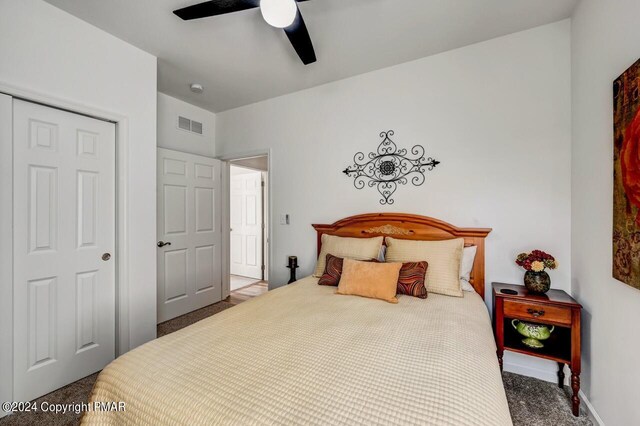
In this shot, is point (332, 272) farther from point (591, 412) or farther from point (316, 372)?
point (591, 412)

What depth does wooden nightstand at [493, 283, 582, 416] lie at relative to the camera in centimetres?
172

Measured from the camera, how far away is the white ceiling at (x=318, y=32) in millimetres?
1913

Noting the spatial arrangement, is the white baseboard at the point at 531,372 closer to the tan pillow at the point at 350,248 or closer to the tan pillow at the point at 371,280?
the tan pillow at the point at 371,280

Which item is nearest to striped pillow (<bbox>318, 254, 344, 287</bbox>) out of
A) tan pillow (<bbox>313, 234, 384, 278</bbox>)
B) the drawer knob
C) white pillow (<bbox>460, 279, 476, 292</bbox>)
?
tan pillow (<bbox>313, 234, 384, 278</bbox>)

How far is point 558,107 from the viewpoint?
6.77 feet

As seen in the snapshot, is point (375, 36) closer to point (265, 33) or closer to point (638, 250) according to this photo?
point (265, 33)

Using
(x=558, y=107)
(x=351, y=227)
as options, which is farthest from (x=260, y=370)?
(x=558, y=107)

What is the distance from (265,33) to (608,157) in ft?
7.88

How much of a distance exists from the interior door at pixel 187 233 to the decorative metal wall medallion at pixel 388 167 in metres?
1.94

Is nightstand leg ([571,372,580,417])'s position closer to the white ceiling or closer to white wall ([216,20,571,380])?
white wall ([216,20,571,380])

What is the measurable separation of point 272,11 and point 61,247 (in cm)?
217

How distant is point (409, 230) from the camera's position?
2531 mm

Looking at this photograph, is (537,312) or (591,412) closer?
(591,412)

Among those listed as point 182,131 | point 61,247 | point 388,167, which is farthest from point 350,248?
point 182,131
